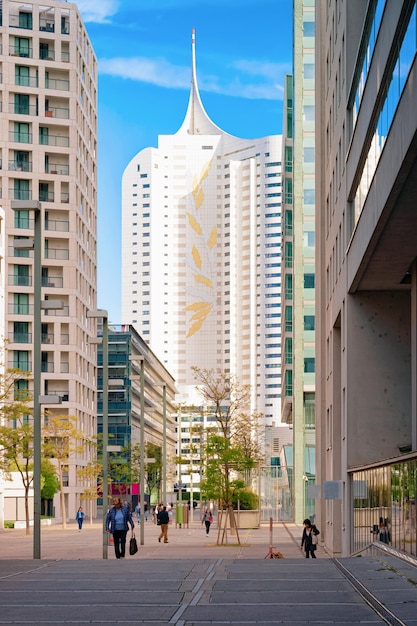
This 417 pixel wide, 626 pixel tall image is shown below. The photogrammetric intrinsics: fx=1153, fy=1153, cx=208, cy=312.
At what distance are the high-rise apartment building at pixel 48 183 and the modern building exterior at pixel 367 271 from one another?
1861 inches

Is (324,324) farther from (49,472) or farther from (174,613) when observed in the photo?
(174,613)

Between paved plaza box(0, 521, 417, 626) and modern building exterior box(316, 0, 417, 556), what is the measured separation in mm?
2741

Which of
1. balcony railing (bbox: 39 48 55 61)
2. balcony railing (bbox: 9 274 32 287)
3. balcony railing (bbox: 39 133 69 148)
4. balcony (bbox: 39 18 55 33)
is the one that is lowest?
balcony railing (bbox: 9 274 32 287)

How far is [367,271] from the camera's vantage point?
38.3 metres

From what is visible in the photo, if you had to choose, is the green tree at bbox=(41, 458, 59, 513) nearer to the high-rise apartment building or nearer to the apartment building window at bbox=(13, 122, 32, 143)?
the high-rise apartment building

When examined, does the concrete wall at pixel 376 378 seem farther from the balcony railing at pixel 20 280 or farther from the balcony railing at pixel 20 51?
the balcony railing at pixel 20 51

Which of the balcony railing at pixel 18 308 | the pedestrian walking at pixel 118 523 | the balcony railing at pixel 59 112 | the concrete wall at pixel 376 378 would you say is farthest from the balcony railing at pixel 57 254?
the pedestrian walking at pixel 118 523

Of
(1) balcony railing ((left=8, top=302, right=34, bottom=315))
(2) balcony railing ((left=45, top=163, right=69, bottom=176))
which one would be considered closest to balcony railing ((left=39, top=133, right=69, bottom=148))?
(2) balcony railing ((left=45, top=163, right=69, bottom=176))

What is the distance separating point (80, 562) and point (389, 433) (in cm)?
1984

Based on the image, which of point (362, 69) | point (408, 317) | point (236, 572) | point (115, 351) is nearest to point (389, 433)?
point (408, 317)

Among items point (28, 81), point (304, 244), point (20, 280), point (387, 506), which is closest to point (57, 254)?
point (20, 280)

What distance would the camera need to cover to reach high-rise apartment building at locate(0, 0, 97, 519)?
344ft

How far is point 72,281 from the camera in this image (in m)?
107

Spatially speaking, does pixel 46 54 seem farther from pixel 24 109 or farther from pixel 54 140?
pixel 54 140
